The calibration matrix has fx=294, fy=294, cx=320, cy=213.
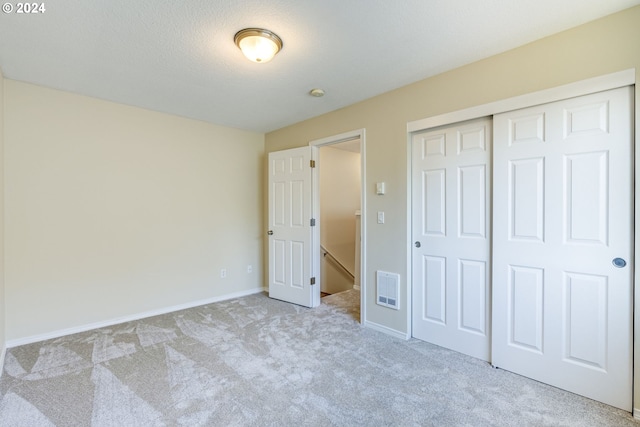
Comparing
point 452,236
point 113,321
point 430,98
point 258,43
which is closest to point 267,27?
point 258,43

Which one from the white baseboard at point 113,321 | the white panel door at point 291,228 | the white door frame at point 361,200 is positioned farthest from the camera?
the white panel door at point 291,228

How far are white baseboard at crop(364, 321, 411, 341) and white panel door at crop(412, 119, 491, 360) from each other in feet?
0.34

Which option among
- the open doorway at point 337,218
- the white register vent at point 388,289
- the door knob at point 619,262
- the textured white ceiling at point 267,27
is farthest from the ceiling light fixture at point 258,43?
the open doorway at point 337,218

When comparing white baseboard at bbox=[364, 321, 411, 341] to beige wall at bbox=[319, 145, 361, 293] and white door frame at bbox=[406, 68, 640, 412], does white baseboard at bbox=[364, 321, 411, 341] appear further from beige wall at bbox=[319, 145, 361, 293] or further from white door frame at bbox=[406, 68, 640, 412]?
beige wall at bbox=[319, 145, 361, 293]

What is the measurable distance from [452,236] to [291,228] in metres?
2.09

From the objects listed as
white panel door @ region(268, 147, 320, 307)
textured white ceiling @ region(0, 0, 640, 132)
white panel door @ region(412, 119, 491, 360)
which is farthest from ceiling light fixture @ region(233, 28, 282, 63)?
white panel door @ region(268, 147, 320, 307)

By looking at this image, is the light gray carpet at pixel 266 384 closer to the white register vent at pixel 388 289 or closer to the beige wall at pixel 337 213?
the white register vent at pixel 388 289

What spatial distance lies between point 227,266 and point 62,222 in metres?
1.89

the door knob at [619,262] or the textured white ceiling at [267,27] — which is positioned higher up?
the textured white ceiling at [267,27]

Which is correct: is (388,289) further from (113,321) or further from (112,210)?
(112,210)

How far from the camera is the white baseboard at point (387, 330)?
9.37 feet

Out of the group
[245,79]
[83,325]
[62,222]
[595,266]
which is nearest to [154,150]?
[62,222]

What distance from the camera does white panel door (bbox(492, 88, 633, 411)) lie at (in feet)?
5.98

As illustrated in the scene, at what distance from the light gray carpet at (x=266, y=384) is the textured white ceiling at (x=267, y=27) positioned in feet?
7.98
